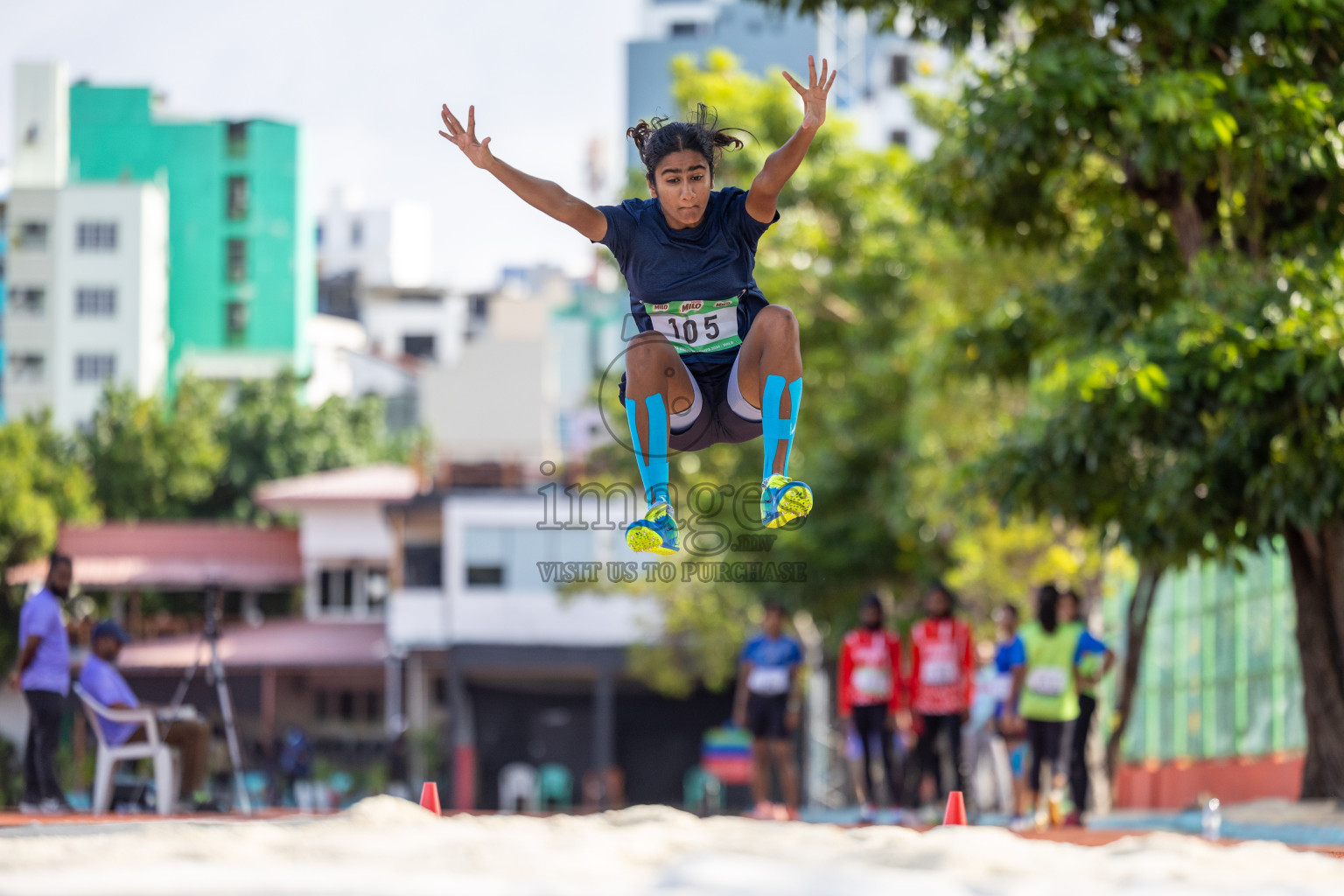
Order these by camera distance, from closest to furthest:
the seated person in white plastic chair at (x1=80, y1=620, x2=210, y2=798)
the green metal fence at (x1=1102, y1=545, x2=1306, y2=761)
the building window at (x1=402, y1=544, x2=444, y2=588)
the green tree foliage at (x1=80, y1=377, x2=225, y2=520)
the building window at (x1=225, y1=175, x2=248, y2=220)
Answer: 1. the seated person in white plastic chair at (x1=80, y1=620, x2=210, y2=798)
2. the green metal fence at (x1=1102, y1=545, x2=1306, y2=761)
3. the building window at (x1=402, y1=544, x2=444, y2=588)
4. the green tree foliage at (x1=80, y1=377, x2=225, y2=520)
5. the building window at (x1=225, y1=175, x2=248, y2=220)

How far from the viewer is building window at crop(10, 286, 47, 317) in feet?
180

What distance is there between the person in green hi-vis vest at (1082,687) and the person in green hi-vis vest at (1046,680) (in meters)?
0.06

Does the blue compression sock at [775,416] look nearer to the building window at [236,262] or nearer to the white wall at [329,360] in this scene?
the building window at [236,262]

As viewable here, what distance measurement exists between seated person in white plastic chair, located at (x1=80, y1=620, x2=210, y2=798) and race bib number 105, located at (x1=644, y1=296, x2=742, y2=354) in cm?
520

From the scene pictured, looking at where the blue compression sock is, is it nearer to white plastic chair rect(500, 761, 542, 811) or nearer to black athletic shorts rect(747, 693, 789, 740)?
black athletic shorts rect(747, 693, 789, 740)

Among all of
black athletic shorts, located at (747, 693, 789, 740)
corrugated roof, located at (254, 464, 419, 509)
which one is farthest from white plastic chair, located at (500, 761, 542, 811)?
black athletic shorts, located at (747, 693, 789, 740)

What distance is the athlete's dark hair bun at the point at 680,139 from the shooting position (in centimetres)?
657

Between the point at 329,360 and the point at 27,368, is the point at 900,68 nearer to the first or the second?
the point at 329,360

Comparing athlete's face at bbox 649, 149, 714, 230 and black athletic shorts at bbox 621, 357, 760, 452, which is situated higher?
athlete's face at bbox 649, 149, 714, 230

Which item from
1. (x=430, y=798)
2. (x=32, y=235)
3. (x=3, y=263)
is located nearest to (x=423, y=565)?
(x=32, y=235)

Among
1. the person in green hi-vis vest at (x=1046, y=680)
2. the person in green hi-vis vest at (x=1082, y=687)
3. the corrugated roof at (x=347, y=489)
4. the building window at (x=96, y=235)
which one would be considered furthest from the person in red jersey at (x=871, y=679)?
the building window at (x=96, y=235)

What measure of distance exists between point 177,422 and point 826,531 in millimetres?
27434

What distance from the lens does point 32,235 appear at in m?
54.8

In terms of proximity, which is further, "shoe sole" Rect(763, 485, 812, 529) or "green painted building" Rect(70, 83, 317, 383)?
"green painted building" Rect(70, 83, 317, 383)
